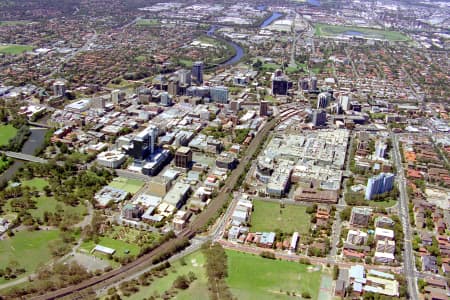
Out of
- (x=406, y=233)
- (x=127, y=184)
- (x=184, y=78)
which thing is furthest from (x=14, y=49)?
(x=406, y=233)

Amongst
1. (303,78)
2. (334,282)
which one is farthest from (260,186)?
(303,78)

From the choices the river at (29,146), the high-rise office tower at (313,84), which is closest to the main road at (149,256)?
the river at (29,146)

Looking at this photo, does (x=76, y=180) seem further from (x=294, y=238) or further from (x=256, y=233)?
(x=294, y=238)

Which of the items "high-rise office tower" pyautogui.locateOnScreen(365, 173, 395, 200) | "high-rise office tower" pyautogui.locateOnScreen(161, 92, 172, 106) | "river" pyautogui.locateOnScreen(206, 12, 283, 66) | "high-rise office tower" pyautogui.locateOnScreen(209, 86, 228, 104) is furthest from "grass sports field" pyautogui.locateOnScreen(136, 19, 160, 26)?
"high-rise office tower" pyautogui.locateOnScreen(365, 173, 395, 200)

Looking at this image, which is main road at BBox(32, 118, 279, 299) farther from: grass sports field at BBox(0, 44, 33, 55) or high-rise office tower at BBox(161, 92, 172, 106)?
grass sports field at BBox(0, 44, 33, 55)

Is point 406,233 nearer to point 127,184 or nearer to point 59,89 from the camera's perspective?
point 127,184

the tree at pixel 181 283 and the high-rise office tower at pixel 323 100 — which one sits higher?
the high-rise office tower at pixel 323 100

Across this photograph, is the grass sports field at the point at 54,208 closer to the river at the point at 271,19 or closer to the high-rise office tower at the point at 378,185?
the high-rise office tower at the point at 378,185
